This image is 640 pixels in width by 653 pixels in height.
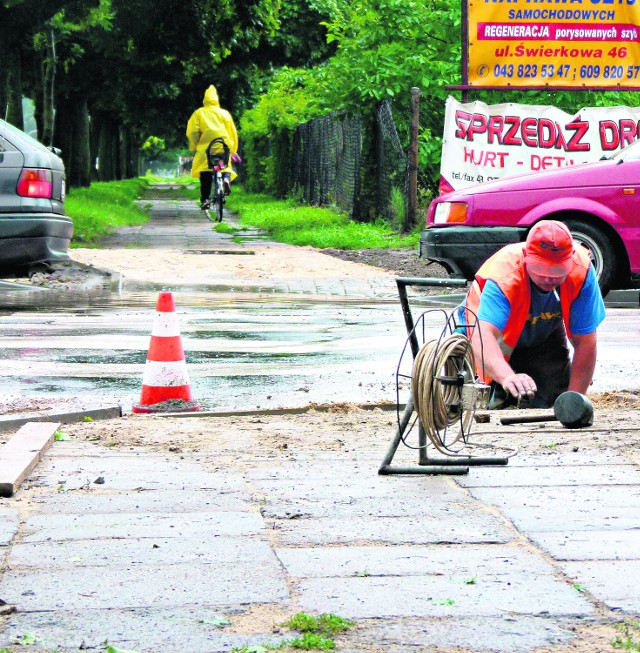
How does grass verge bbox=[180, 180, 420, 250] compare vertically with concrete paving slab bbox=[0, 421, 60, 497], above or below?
below

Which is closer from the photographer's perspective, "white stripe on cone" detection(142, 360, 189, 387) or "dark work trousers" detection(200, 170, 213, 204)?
"white stripe on cone" detection(142, 360, 189, 387)

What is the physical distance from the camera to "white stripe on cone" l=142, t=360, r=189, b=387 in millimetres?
7464

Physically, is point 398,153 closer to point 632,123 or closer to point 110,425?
point 632,123

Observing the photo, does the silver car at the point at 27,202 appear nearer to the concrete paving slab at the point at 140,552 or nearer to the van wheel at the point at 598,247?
the van wheel at the point at 598,247

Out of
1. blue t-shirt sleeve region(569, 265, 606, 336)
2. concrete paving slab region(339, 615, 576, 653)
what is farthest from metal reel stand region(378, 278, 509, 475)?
concrete paving slab region(339, 615, 576, 653)

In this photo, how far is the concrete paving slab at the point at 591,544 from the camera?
13.8 feet

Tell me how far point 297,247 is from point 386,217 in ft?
12.4

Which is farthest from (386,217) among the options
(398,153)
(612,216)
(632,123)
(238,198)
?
(238,198)

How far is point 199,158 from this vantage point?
2505 cm

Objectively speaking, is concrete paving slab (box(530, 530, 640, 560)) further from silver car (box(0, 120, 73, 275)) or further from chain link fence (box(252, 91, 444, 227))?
chain link fence (box(252, 91, 444, 227))

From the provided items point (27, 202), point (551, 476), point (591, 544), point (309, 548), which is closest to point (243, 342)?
point (27, 202)

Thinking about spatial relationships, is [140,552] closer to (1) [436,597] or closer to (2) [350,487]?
(1) [436,597]

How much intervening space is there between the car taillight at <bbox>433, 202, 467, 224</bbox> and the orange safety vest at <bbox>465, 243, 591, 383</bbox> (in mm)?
6172

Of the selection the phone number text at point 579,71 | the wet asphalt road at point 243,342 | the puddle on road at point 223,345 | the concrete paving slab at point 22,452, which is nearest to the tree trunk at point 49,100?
the phone number text at point 579,71
